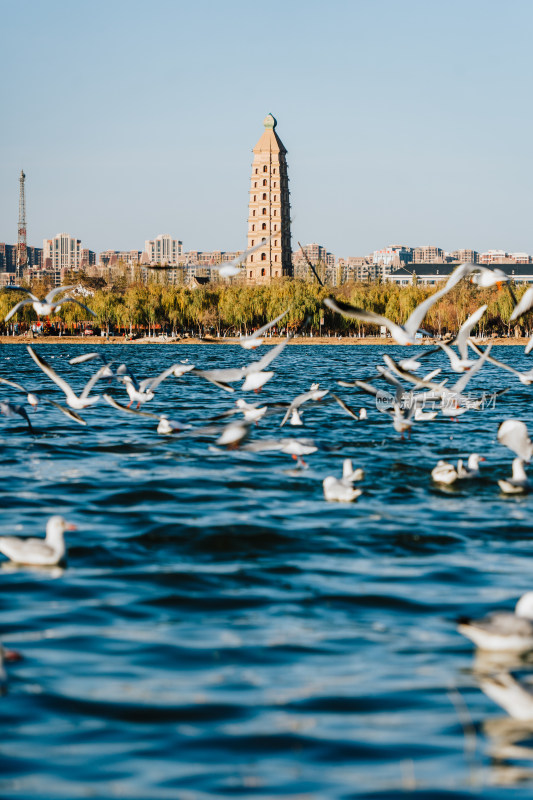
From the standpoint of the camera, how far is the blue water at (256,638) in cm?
725

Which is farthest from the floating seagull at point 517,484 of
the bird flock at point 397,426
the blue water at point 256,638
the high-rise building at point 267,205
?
the high-rise building at point 267,205

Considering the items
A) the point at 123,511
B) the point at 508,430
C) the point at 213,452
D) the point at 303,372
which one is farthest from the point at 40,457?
the point at 303,372

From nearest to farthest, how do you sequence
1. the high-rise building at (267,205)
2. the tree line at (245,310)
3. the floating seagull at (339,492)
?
the floating seagull at (339,492), the tree line at (245,310), the high-rise building at (267,205)

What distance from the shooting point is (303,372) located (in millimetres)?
66625

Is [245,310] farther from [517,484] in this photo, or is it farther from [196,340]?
[517,484]

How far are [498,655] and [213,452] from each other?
14.7 m

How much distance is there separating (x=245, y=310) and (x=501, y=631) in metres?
131

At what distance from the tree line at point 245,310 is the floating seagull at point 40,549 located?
122 meters

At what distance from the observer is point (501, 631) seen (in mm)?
9031

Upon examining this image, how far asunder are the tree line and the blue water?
389 feet

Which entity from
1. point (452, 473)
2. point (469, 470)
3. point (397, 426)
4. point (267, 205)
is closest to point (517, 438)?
point (469, 470)

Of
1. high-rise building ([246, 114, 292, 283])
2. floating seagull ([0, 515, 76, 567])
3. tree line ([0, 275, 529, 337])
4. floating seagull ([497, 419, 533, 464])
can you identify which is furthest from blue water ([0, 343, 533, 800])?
high-rise building ([246, 114, 292, 283])

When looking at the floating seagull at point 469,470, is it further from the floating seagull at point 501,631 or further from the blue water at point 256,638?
the floating seagull at point 501,631

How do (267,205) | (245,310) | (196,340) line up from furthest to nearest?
(267,205)
(196,340)
(245,310)
